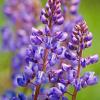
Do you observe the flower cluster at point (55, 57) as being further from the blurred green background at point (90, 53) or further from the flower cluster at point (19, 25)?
the blurred green background at point (90, 53)

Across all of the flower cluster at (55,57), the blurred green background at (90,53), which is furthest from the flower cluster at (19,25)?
the flower cluster at (55,57)

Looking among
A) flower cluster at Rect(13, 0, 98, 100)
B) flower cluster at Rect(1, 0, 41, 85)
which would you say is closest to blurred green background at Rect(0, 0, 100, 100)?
flower cluster at Rect(1, 0, 41, 85)

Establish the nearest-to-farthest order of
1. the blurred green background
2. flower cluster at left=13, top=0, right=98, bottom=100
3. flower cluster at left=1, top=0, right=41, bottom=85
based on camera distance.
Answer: flower cluster at left=13, top=0, right=98, bottom=100 < flower cluster at left=1, top=0, right=41, bottom=85 < the blurred green background

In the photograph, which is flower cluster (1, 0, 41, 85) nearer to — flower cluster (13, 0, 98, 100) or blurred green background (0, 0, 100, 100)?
blurred green background (0, 0, 100, 100)

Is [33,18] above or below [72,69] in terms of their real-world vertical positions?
above

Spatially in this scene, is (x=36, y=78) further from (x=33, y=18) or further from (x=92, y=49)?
(x=92, y=49)

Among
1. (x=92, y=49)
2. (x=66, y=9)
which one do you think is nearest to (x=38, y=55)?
(x=66, y=9)

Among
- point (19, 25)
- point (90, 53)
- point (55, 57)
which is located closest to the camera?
point (55, 57)

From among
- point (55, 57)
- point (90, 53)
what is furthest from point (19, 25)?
point (55, 57)

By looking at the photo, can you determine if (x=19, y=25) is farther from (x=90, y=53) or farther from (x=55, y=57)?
(x=55, y=57)
